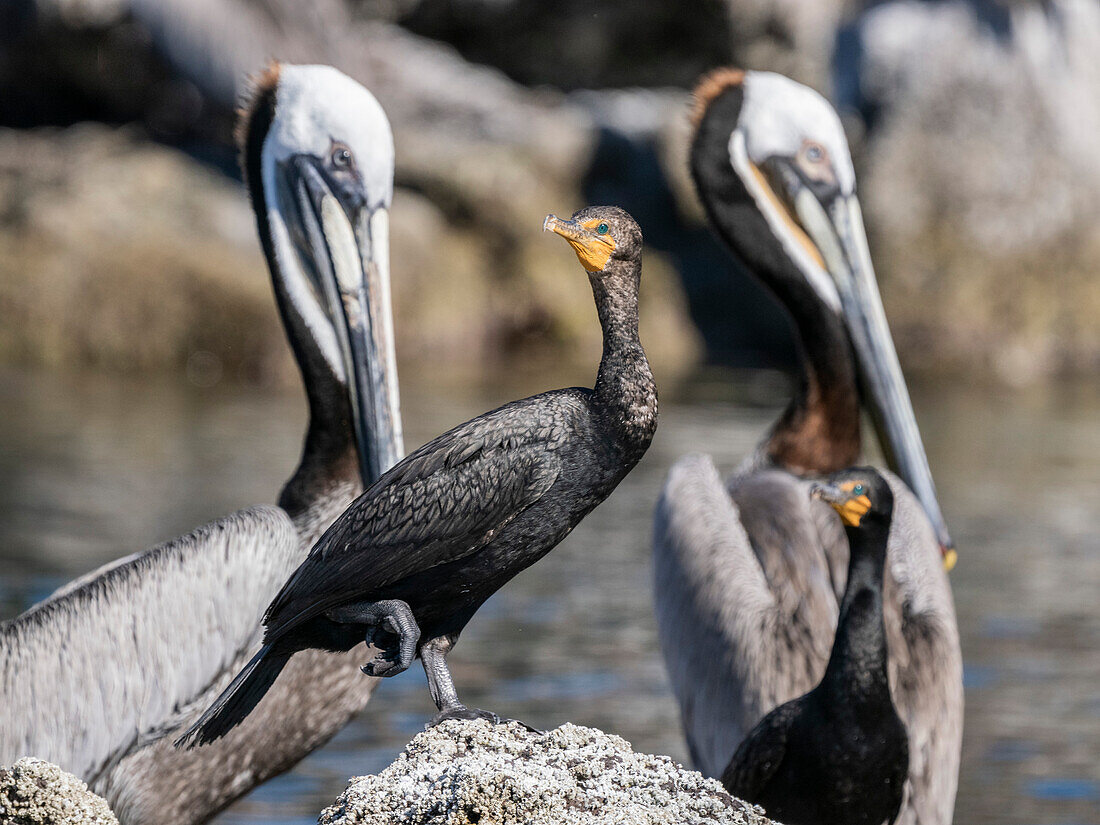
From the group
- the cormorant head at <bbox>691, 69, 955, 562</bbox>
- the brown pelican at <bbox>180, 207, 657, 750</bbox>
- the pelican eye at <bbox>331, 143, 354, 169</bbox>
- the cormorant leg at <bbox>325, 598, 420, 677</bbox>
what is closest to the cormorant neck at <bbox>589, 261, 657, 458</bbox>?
the brown pelican at <bbox>180, 207, 657, 750</bbox>

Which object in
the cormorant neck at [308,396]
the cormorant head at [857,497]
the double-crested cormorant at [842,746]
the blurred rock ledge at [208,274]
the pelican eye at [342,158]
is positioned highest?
the blurred rock ledge at [208,274]

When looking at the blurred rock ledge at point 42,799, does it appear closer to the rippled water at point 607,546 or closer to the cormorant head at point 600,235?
the cormorant head at point 600,235

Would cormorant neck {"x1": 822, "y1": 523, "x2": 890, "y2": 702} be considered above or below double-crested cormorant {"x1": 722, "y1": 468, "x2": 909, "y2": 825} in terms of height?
above

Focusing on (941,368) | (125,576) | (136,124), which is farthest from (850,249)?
(136,124)

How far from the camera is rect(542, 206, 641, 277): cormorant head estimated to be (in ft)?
7.81

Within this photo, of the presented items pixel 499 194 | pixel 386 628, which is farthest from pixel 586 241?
pixel 499 194

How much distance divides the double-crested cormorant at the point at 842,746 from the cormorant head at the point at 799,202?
1.40 meters

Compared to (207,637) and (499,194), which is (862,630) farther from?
(499,194)

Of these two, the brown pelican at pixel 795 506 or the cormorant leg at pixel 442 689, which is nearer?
the cormorant leg at pixel 442 689

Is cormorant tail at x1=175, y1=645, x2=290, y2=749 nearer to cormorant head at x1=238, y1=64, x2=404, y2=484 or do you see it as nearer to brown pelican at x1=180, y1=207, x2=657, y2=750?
brown pelican at x1=180, y1=207, x2=657, y2=750

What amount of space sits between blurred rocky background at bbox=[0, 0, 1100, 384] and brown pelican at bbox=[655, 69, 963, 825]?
8.02 m

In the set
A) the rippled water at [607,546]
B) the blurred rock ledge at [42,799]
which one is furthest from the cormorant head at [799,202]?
the blurred rock ledge at [42,799]

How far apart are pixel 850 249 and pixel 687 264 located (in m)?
10.8

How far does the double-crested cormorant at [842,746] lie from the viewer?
311cm
